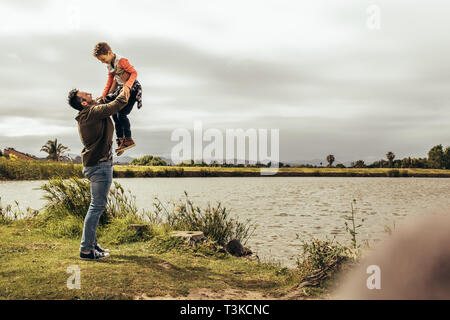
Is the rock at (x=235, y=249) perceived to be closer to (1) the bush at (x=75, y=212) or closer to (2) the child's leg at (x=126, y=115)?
(1) the bush at (x=75, y=212)

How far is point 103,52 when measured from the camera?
16.3 ft

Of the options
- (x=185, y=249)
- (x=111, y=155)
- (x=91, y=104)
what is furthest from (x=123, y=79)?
(x=185, y=249)

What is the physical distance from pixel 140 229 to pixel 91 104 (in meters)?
3.97

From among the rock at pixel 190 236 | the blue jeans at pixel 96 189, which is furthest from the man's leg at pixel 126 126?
the rock at pixel 190 236

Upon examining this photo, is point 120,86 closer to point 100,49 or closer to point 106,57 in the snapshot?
point 106,57

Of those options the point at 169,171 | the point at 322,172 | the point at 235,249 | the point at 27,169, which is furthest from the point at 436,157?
the point at 235,249

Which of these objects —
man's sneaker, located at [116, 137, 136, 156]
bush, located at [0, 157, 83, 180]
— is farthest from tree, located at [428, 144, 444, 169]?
man's sneaker, located at [116, 137, 136, 156]

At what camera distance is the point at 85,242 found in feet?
19.5

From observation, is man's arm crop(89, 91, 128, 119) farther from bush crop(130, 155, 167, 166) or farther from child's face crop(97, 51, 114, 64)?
bush crop(130, 155, 167, 166)

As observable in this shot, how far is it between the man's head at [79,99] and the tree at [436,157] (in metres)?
109

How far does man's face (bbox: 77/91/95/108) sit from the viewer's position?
5.55 meters

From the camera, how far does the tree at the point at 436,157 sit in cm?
9638

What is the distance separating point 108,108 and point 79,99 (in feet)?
2.13
